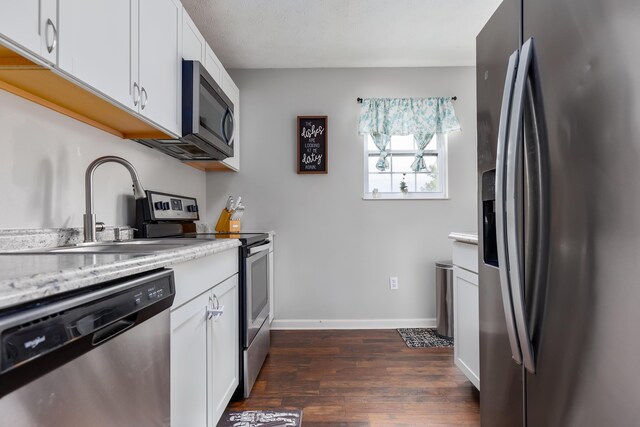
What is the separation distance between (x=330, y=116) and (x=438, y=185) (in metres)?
1.24

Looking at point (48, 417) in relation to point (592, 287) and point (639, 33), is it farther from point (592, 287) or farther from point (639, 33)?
point (639, 33)

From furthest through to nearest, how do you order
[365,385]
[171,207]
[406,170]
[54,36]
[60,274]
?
[406,170], [171,207], [365,385], [54,36], [60,274]

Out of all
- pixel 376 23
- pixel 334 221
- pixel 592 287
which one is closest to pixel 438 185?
pixel 334 221

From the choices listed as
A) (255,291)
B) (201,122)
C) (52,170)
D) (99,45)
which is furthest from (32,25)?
(255,291)

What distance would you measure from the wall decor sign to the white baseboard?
55.9 inches

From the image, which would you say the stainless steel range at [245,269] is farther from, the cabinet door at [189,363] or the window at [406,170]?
the window at [406,170]

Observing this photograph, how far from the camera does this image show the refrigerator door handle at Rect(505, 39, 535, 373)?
0.86 m

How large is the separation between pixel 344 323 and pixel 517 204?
2.69 meters

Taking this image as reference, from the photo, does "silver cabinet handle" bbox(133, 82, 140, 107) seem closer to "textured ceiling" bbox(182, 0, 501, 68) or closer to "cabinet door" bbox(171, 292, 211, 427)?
"cabinet door" bbox(171, 292, 211, 427)

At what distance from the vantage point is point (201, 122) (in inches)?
80.5

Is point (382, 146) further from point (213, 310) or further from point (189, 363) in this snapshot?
point (189, 363)

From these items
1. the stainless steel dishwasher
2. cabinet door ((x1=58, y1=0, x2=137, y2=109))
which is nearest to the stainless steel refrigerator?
the stainless steel dishwasher

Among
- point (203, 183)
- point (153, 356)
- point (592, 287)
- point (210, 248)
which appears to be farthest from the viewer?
point (203, 183)

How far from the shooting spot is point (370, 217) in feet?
11.1
